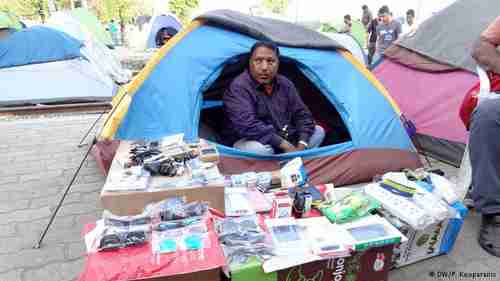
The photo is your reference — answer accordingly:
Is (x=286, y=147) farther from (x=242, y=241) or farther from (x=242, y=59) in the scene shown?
(x=242, y=241)

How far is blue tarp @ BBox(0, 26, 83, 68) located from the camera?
15.7 ft

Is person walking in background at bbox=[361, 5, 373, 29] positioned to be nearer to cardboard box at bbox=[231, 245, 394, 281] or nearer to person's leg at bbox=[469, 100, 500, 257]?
person's leg at bbox=[469, 100, 500, 257]

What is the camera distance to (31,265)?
5.84 ft

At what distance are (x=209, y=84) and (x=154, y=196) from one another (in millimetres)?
1191

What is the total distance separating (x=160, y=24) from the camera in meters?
10.3

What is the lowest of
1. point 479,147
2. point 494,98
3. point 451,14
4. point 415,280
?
point 415,280

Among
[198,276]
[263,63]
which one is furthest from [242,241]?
[263,63]

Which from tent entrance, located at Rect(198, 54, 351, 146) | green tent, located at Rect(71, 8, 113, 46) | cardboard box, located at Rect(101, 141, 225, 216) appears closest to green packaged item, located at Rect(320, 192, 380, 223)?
cardboard box, located at Rect(101, 141, 225, 216)

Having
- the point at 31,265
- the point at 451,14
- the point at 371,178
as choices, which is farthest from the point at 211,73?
the point at 451,14

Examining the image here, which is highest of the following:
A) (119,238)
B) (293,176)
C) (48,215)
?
(119,238)

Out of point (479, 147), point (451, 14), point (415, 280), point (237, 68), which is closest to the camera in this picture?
point (415, 280)

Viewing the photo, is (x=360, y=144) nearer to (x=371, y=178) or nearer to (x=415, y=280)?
(x=371, y=178)

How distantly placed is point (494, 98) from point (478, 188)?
506 mm

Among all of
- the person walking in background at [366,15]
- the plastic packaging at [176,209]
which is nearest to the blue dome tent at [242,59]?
the plastic packaging at [176,209]
